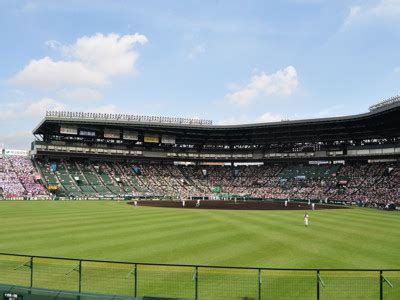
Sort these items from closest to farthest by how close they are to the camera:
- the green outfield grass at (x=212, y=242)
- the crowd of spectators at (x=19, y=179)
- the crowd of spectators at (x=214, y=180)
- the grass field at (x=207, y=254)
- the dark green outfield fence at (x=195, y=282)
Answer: the dark green outfield fence at (x=195, y=282), the grass field at (x=207, y=254), the green outfield grass at (x=212, y=242), the crowd of spectators at (x=19, y=179), the crowd of spectators at (x=214, y=180)

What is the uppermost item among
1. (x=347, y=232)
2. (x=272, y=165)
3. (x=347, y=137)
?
(x=347, y=137)

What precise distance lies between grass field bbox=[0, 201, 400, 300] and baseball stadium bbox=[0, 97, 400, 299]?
0.10 meters

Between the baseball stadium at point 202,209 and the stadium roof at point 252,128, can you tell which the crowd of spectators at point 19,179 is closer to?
the baseball stadium at point 202,209

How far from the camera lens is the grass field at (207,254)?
14422mm

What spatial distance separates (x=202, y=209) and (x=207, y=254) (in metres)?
34.2

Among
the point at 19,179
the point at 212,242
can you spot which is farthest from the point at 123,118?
the point at 212,242

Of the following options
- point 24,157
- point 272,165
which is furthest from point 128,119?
point 272,165

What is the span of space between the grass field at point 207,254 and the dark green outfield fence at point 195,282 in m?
0.04

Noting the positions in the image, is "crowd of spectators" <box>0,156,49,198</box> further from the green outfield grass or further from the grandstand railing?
the green outfield grass

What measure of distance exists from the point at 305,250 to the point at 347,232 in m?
10.3

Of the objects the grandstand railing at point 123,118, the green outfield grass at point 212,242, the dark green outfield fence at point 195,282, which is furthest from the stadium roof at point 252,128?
the dark green outfield fence at point 195,282

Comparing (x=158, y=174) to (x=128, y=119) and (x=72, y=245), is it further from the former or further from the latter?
(x=72, y=245)

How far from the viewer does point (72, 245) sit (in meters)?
22.4

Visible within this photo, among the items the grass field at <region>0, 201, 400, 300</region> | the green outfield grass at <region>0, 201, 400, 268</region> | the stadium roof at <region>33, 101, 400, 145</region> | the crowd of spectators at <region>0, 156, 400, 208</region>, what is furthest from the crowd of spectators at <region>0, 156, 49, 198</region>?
the green outfield grass at <region>0, 201, 400, 268</region>
